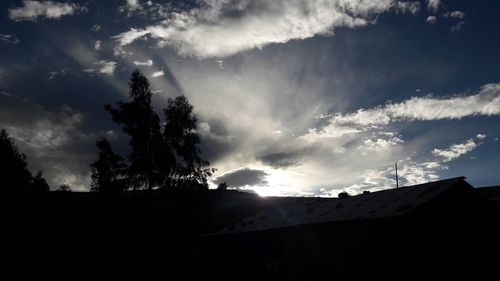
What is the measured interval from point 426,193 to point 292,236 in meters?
4.97

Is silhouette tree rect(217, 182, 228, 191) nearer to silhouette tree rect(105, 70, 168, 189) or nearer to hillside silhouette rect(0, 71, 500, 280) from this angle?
hillside silhouette rect(0, 71, 500, 280)

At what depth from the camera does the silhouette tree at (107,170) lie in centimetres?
2628

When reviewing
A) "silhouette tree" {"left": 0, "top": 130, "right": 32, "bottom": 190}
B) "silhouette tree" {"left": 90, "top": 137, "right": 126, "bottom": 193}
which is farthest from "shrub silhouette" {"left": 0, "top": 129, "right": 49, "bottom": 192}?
"silhouette tree" {"left": 90, "top": 137, "right": 126, "bottom": 193}

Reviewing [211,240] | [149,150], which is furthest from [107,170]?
[211,240]

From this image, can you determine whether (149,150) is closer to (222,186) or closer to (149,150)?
(149,150)

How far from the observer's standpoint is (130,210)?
2553cm

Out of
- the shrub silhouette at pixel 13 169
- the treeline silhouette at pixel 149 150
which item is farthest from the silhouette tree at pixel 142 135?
the shrub silhouette at pixel 13 169

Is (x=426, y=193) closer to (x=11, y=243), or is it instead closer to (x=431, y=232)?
(x=431, y=232)

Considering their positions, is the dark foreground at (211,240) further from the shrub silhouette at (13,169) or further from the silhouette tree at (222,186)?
the shrub silhouette at (13,169)

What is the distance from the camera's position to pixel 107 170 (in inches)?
1081

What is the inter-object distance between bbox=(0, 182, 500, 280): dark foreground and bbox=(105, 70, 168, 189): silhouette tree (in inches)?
65.7

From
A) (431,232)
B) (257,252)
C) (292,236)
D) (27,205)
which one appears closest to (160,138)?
(27,205)

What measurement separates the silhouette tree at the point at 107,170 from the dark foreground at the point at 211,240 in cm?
99

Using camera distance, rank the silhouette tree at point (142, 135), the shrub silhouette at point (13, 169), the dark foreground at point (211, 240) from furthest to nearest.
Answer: the shrub silhouette at point (13, 169) < the silhouette tree at point (142, 135) < the dark foreground at point (211, 240)
